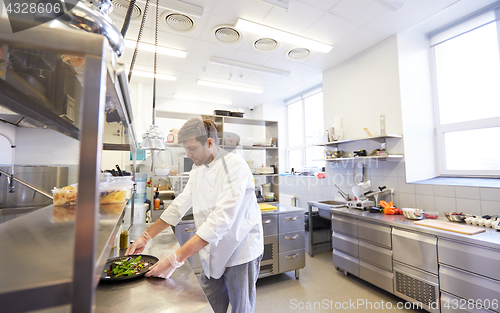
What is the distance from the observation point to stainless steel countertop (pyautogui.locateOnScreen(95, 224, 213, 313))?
0.92 m

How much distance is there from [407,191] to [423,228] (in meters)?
0.89

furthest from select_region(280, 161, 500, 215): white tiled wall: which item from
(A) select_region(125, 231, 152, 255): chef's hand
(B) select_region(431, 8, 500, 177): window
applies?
(A) select_region(125, 231, 152, 255): chef's hand

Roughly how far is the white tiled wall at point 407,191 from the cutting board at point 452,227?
0.44 meters

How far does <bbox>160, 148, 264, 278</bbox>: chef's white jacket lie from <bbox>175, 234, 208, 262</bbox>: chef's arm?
84 mm

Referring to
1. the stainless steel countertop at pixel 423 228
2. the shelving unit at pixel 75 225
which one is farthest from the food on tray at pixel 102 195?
the stainless steel countertop at pixel 423 228

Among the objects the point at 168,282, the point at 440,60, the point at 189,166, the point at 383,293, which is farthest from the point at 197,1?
the point at 383,293

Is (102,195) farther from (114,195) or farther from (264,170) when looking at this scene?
(264,170)

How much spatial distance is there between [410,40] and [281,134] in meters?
3.34

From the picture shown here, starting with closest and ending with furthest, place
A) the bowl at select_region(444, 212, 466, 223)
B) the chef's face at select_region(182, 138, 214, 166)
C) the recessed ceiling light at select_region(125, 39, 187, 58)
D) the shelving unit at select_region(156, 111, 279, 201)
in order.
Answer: the chef's face at select_region(182, 138, 214, 166) → the bowl at select_region(444, 212, 466, 223) → the recessed ceiling light at select_region(125, 39, 187, 58) → the shelving unit at select_region(156, 111, 279, 201)

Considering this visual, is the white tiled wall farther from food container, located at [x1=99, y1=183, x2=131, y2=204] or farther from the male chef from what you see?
food container, located at [x1=99, y1=183, x2=131, y2=204]

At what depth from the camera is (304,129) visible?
545 cm

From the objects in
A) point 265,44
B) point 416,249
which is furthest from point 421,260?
point 265,44

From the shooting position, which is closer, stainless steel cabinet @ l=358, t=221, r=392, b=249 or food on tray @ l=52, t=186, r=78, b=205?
food on tray @ l=52, t=186, r=78, b=205

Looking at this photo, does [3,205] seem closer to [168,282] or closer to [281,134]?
[168,282]
